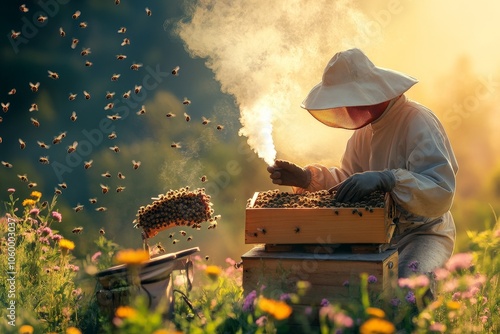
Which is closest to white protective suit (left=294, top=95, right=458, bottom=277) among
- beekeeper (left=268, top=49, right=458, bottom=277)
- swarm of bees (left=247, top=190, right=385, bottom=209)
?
beekeeper (left=268, top=49, right=458, bottom=277)

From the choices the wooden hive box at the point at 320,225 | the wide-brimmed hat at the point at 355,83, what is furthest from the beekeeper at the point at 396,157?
the wooden hive box at the point at 320,225

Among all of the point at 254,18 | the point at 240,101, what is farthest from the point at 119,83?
the point at 240,101

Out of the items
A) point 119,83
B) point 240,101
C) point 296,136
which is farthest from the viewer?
point 119,83

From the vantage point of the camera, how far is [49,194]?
891cm

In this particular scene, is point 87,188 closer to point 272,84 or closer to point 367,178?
point 272,84

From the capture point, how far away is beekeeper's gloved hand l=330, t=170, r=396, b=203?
4086 mm

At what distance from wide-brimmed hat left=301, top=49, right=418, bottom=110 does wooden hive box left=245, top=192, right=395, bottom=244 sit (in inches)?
30.5

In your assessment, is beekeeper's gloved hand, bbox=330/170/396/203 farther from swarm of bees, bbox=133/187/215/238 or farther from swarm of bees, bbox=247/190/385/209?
swarm of bees, bbox=133/187/215/238

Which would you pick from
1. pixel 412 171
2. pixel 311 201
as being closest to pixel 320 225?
pixel 311 201

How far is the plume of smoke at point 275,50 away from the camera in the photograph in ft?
18.7

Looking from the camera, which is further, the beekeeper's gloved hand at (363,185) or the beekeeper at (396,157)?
the beekeeper at (396,157)

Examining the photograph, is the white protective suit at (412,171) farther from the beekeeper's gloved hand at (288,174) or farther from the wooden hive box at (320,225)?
the wooden hive box at (320,225)

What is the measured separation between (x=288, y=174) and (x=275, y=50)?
1.64 metres

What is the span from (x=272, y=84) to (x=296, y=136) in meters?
0.93
